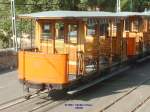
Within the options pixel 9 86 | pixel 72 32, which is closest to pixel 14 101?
pixel 9 86

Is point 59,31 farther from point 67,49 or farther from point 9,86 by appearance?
point 9,86

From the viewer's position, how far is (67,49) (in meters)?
16.0

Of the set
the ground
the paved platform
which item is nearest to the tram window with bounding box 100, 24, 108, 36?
the ground

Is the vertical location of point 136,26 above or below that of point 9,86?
above

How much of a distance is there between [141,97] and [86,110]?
268 cm

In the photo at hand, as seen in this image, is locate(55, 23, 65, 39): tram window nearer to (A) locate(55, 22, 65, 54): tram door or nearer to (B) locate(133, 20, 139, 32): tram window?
(A) locate(55, 22, 65, 54): tram door

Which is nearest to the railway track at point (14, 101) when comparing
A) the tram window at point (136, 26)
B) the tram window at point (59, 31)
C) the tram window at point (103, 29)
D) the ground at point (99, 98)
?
the ground at point (99, 98)

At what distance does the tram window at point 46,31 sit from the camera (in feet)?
52.8

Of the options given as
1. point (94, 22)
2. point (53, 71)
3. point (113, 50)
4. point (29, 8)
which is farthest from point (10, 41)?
point (53, 71)

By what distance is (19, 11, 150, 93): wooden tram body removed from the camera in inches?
563

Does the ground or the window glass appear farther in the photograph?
the window glass

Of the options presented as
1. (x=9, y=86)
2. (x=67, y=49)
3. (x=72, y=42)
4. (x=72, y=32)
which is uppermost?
(x=72, y=32)

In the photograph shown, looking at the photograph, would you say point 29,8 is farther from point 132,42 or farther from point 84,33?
point 84,33

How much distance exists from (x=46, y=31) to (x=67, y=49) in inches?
40.5
